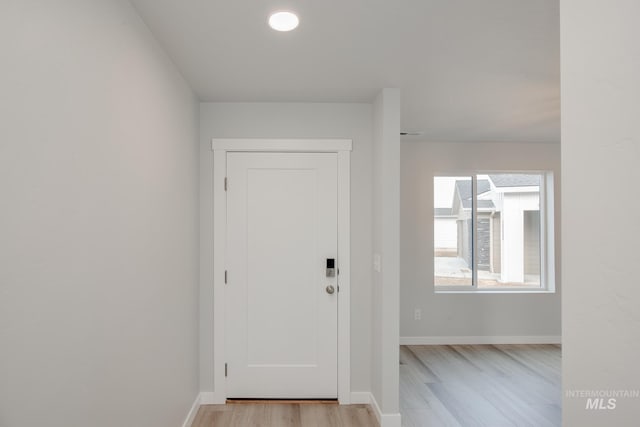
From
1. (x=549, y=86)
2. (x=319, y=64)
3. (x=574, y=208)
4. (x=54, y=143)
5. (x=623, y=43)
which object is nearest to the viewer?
(x=623, y=43)

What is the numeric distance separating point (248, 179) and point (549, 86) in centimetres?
235

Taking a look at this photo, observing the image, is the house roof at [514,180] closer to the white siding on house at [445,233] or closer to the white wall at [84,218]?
the white siding on house at [445,233]

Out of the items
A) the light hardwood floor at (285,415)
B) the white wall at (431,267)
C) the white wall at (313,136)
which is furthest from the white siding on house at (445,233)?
the light hardwood floor at (285,415)

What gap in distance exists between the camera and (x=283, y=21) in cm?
188

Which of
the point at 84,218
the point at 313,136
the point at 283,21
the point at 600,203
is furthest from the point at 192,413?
the point at 600,203

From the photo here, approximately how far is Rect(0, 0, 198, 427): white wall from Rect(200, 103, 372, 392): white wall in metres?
0.77

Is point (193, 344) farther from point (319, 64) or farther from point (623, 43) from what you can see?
point (623, 43)

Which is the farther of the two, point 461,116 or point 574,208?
point 461,116

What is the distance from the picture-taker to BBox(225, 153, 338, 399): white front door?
3.19 metres

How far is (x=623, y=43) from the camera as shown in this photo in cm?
63

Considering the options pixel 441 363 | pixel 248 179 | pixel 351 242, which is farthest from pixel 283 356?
pixel 441 363

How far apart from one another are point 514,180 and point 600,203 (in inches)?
191

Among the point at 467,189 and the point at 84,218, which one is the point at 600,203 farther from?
the point at 467,189

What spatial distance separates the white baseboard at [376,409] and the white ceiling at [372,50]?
231 centimetres
